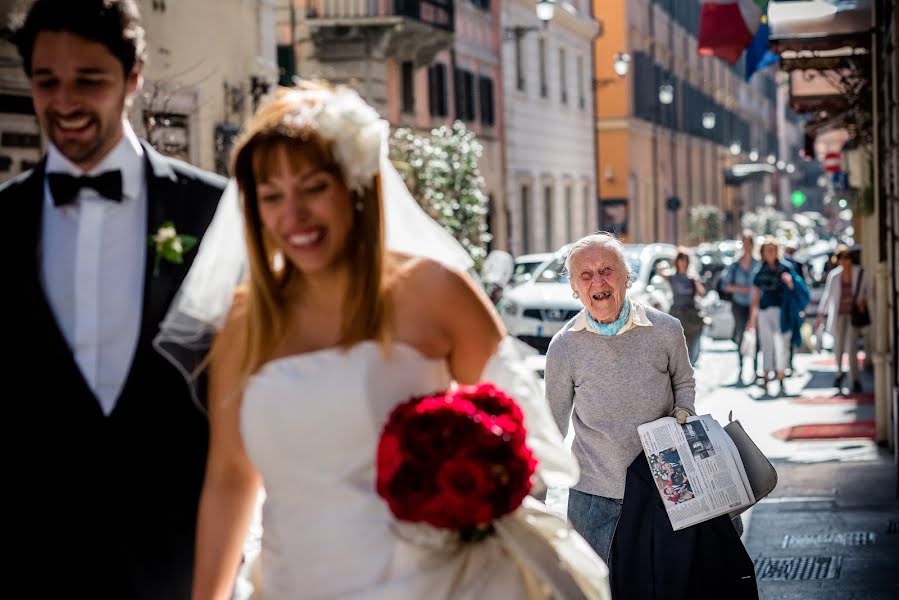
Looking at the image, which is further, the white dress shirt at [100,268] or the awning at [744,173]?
the awning at [744,173]

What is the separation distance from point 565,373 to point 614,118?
1873 inches

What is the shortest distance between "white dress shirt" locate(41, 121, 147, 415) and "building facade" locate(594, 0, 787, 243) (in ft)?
129

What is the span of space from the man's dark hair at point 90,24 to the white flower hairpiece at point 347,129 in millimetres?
523

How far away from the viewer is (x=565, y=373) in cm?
702

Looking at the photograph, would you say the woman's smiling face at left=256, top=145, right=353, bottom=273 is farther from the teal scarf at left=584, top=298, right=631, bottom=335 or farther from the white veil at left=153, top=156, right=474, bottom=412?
the teal scarf at left=584, top=298, right=631, bottom=335

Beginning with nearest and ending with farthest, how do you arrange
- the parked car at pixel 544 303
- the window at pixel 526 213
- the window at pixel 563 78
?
the parked car at pixel 544 303
the window at pixel 526 213
the window at pixel 563 78

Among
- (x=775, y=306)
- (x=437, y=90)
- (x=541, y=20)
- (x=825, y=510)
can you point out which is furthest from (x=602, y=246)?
(x=541, y=20)

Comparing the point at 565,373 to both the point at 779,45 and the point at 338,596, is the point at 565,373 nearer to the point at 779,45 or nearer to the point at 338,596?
the point at 338,596

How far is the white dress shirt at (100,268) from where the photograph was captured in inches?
162

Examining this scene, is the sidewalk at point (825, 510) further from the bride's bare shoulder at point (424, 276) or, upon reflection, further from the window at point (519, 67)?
the window at point (519, 67)

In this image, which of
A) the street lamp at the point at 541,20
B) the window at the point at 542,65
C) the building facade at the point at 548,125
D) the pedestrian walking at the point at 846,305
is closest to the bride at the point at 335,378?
the pedestrian walking at the point at 846,305

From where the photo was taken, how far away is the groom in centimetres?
407

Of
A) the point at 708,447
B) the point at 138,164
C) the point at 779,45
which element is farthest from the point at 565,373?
the point at 779,45

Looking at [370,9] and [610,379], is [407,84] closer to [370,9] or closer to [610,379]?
[370,9]
